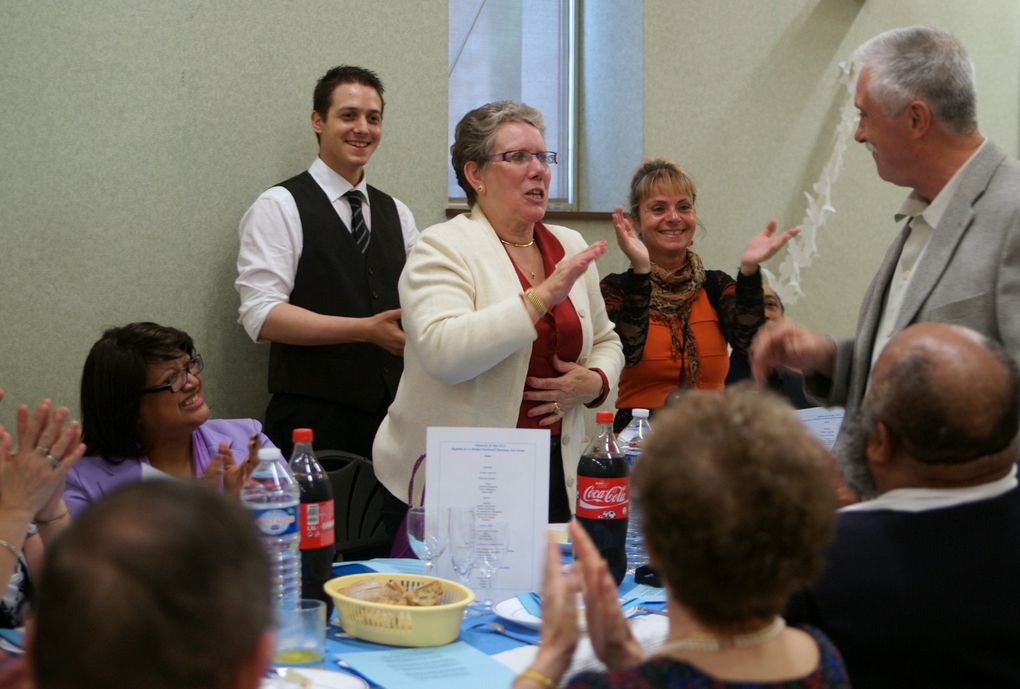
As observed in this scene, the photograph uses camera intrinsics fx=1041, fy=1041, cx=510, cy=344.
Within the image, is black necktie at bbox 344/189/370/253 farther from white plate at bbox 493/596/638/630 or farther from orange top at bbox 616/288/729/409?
white plate at bbox 493/596/638/630

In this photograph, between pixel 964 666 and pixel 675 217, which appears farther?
pixel 675 217

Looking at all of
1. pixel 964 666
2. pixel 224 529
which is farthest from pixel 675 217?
pixel 224 529

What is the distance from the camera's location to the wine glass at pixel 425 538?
6.43 ft

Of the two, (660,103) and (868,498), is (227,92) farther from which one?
(868,498)

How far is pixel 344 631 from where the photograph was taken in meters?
Result: 1.75

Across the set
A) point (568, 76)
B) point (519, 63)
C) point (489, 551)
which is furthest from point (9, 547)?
point (568, 76)

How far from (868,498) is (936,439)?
22 cm

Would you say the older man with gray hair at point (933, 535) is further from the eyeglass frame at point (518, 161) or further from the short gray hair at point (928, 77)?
the eyeglass frame at point (518, 161)

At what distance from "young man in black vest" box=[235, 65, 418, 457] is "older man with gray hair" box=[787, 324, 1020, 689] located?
211cm

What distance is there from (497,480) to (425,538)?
18cm

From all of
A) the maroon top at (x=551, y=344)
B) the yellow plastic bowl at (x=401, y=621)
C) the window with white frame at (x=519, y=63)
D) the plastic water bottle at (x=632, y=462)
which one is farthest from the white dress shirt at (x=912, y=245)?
A: the window with white frame at (x=519, y=63)

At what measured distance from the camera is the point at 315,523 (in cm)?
182

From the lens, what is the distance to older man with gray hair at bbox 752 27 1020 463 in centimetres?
209

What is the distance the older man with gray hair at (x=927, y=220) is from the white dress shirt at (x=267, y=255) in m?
1.75
